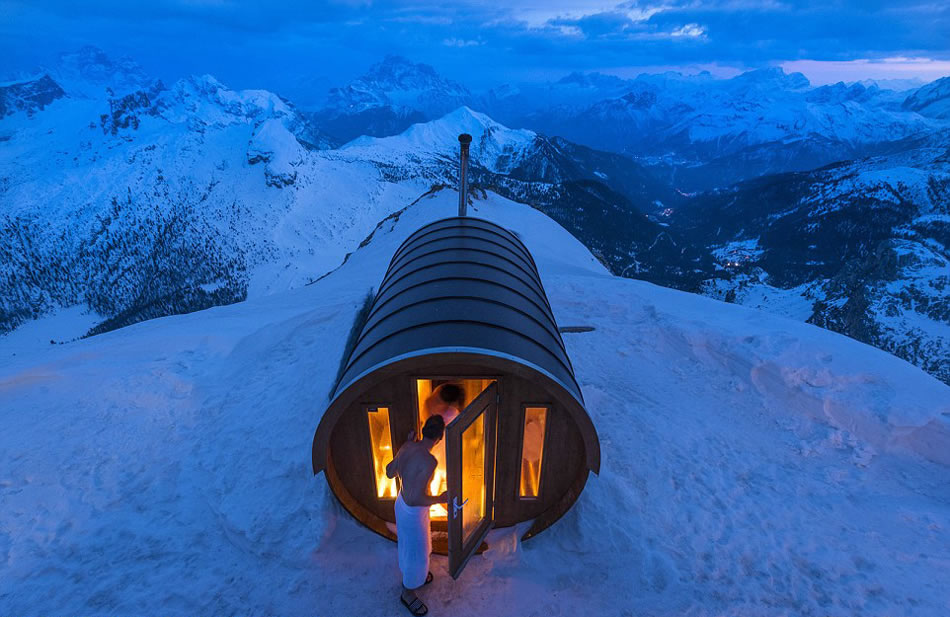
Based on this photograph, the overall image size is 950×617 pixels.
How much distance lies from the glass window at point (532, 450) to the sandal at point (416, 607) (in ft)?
6.91

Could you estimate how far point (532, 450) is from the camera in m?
6.79

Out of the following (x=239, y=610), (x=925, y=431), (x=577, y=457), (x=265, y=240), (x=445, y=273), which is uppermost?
(x=445, y=273)

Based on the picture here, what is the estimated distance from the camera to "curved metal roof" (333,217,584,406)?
19.5 ft

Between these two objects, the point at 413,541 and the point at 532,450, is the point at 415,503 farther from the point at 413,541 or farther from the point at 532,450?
the point at 532,450

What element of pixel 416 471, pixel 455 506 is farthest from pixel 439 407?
pixel 416 471

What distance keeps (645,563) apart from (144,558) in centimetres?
779

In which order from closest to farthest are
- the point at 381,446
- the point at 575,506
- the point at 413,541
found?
the point at 413,541
the point at 381,446
the point at 575,506

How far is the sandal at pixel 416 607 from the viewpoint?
223 inches

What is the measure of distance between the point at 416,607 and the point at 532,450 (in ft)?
8.81

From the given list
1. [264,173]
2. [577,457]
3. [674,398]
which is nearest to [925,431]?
[674,398]

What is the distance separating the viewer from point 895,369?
35.9ft

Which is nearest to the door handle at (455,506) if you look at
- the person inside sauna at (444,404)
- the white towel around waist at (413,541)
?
the white towel around waist at (413,541)

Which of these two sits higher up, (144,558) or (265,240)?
(144,558)

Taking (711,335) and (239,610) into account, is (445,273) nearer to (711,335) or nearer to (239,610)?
(239,610)
